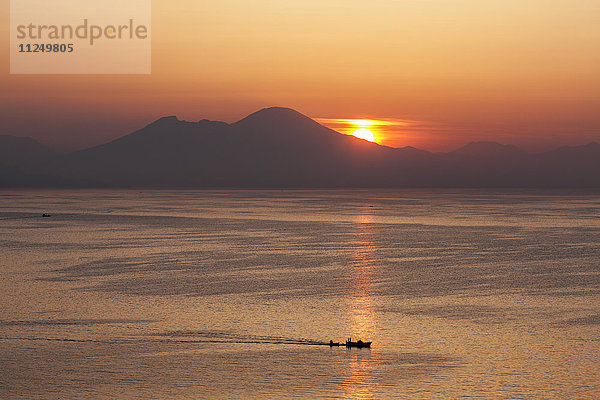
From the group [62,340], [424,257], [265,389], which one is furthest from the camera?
[424,257]

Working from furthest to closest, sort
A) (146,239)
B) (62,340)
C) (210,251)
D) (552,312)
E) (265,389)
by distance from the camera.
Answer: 1. (146,239)
2. (210,251)
3. (552,312)
4. (62,340)
5. (265,389)

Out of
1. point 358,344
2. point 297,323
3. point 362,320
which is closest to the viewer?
point 358,344

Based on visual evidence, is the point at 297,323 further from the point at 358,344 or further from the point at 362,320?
the point at 358,344

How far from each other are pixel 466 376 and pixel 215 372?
7.87 m

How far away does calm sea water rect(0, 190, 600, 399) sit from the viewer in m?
24.1

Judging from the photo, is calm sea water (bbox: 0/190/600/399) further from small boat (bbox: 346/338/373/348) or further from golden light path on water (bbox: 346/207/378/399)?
small boat (bbox: 346/338/373/348)

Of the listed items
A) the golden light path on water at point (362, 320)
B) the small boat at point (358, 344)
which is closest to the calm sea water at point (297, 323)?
the golden light path on water at point (362, 320)

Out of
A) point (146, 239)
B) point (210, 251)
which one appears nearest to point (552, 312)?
point (210, 251)

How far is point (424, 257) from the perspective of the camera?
206 feet

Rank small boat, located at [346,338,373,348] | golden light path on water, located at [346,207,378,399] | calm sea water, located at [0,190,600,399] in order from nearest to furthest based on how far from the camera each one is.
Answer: golden light path on water, located at [346,207,378,399] → calm sea water, located at [0,190,600,399] → small boat, located at [346,338,373,348]


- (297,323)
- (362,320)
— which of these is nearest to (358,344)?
(297,323)

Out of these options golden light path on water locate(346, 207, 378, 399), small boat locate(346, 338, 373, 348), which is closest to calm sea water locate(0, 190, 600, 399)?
golden light path on water locate(346, 207, 378, 399)

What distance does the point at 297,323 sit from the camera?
33.2m

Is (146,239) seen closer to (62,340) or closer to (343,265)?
(343,265)
